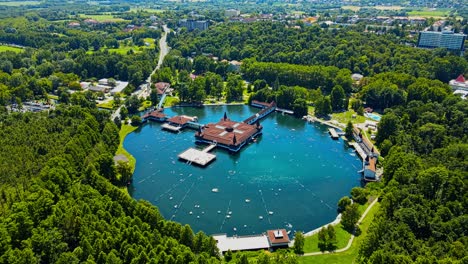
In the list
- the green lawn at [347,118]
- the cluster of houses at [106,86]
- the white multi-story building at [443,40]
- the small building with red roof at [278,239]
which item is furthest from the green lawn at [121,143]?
the white multi-story building at [443,40]

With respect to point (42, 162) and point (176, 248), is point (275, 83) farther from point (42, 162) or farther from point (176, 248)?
point (176, 248)

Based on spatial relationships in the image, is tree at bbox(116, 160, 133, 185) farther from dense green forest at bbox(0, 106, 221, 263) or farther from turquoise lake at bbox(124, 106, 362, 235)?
turquoise lake at bbox(124, 106, 362, 235)

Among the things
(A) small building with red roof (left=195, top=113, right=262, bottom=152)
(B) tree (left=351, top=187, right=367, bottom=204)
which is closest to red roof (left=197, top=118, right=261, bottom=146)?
(A) small building with red roof (left=195, top=113, right=262, bottom=152)

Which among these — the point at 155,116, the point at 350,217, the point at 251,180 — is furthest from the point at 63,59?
the point at 350,217

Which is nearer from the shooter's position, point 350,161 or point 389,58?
point 350,161

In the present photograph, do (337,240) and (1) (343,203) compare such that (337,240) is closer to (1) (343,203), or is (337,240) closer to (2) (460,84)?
(1) (343,203)

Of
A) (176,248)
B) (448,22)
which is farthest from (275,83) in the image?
(448,22)

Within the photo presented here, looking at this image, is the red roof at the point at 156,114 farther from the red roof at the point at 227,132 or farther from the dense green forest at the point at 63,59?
the dense green forest at the point at 63,59
